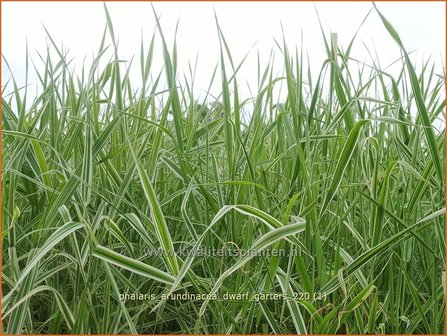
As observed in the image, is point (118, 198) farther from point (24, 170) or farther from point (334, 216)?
point (334, 216)

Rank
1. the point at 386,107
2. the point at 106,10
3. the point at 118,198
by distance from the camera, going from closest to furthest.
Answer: the point at 118,198 < the point at 106,10 < the point at 386,107

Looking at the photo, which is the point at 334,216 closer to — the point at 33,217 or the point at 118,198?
the point at 118,198

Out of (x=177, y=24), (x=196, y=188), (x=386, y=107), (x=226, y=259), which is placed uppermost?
(x=177, y=24)

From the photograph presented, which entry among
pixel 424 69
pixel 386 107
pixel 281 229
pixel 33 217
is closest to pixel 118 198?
pixel 33 217

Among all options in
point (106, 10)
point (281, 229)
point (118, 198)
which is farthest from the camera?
point (106, 10)

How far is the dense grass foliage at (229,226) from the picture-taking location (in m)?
0.87

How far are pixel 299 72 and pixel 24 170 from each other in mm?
626

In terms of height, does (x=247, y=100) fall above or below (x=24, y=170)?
above

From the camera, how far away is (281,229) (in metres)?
0.82

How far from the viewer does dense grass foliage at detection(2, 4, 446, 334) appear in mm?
869

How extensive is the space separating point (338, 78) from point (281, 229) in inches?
14.1

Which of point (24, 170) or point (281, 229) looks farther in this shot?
point (24, 170)

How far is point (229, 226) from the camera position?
95cm

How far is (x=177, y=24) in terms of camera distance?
111 cm
